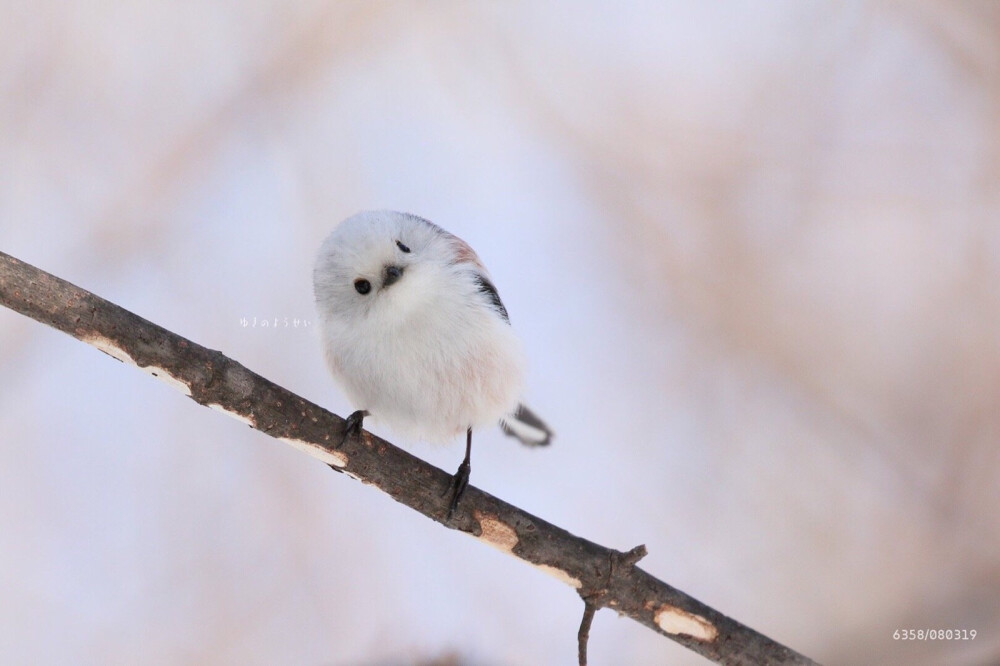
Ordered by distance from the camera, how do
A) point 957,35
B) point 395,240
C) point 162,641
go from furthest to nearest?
point 957,35 → point 162,641 → point 395,240

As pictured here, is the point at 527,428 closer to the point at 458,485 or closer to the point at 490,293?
the point at 490,293

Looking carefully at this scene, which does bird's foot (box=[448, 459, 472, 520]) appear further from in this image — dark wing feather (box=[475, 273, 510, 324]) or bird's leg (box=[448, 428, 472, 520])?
dark wing feather (box=[475, 273, 510, 324])

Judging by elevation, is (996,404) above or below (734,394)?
above

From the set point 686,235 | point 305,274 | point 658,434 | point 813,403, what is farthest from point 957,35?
point 305,274

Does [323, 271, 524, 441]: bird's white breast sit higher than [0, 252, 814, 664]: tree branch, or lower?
higher

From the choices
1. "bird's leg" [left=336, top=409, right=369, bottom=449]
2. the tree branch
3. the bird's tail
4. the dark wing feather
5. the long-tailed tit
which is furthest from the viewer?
the bird's tail

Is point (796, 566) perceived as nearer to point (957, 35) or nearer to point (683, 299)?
point (683, 299)

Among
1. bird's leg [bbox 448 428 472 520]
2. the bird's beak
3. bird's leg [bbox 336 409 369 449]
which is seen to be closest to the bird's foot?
bird's leg [bbox 448 428 472 520]

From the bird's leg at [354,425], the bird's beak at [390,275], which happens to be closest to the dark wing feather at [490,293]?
the bird's beak at [390,275]

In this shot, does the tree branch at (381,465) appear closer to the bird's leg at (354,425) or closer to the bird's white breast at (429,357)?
the bird's leg at (354,425)
